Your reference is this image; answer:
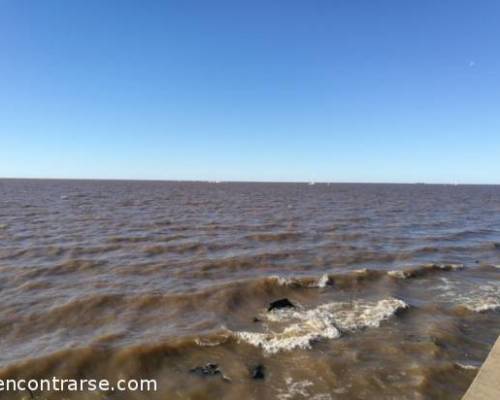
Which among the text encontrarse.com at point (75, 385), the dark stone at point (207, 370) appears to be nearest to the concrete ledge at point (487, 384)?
the dark stone at point (207, 370)

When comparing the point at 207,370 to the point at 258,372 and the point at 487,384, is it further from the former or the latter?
the point at 487,384

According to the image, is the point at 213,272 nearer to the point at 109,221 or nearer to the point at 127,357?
the point at 127,357

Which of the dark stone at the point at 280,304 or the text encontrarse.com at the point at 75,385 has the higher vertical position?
the dark stone at the point at 280,304

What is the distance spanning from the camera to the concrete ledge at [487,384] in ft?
17.6

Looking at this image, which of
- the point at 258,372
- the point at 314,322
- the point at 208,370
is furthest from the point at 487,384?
the point at 208,370

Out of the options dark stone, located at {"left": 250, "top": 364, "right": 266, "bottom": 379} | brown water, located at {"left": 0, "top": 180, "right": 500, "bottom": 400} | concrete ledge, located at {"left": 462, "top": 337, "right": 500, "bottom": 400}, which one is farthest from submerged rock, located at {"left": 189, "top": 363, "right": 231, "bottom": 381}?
concrete ledge, located at {"left": 462, "top": 337, "right": 500, "bottom": 400}

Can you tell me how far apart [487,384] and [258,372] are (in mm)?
4227

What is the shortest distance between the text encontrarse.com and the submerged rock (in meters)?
0.89

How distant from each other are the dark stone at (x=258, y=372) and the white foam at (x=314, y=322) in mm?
693

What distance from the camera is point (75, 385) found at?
716 cm

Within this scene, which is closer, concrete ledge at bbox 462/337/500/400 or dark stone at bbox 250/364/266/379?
concrete ledge at bbox 462/337/500/400

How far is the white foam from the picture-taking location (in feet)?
29.5

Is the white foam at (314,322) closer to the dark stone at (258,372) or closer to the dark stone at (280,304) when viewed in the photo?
the dark stone at (280,304)

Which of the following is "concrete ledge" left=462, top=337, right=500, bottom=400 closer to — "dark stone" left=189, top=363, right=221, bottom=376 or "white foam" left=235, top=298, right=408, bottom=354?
"white foam" left=235, top=298, right=408, bottom=354
